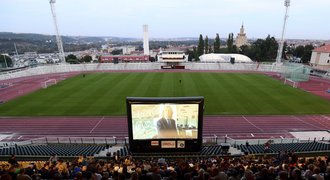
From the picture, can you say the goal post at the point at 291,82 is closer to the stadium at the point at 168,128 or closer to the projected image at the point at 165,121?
A: the stadium at the point at 168,128

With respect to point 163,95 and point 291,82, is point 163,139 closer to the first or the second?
point 163,95

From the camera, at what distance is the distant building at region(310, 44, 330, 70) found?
64.8m

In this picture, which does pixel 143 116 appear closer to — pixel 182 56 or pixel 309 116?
pixel 309 116

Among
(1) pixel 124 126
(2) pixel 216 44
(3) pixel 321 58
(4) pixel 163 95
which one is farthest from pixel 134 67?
(3) pixel 321 58

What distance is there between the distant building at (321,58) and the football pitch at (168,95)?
111 feet

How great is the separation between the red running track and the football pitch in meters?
1.44

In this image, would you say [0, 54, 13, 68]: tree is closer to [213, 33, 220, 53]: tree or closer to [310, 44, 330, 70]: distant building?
[213, 33, 220, 53]: tree

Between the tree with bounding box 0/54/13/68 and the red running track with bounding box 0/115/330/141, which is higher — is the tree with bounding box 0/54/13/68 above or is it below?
above

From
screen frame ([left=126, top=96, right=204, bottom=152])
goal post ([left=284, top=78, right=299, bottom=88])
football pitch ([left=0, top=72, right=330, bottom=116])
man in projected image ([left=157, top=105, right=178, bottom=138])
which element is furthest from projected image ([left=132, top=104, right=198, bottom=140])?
goal post ([left=284, top=78, right=299, bottom=88])

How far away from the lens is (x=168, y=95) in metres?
31.3

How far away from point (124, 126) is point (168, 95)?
1052cm

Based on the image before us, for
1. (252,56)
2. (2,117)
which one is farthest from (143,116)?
(252,56)

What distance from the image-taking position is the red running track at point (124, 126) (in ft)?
67.3

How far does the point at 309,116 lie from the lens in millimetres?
24312
